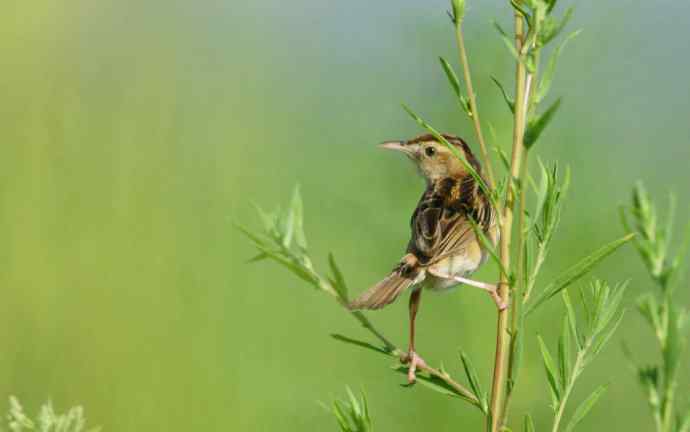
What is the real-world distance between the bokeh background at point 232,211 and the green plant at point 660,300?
7.72 feet

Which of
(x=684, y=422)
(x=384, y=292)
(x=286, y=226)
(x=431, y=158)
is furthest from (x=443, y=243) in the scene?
(x=684, y=422)

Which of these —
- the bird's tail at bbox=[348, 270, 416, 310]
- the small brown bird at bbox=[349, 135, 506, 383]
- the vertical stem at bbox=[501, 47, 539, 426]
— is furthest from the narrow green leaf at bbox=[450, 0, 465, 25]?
the small brown bird at bbox=[349, 135, 506, 383]

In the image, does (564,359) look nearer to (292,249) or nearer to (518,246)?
(518,246)

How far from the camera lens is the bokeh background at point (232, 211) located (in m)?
3.48

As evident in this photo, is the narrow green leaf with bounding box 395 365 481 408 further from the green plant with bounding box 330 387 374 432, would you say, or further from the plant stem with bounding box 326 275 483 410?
the green plant with bounding box 330 387 374 432

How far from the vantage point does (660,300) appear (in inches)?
31.8

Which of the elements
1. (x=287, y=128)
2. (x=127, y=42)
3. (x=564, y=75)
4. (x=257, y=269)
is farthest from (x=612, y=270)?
(x=127, y=42)

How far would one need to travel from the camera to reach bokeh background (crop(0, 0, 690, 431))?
11.4 feet

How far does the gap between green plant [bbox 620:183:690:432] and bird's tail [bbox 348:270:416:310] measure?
99cm

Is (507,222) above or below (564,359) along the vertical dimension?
above

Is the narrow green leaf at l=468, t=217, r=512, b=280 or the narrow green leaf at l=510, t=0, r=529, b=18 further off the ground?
the narrow green leaf at l=510, t=0, r=529, b=18

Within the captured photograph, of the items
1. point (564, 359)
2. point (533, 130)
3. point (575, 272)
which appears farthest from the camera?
point (564, 359)

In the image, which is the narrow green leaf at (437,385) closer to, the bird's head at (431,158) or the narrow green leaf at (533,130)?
the narrow green leaf at (533,130)

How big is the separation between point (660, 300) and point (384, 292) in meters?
1.21
